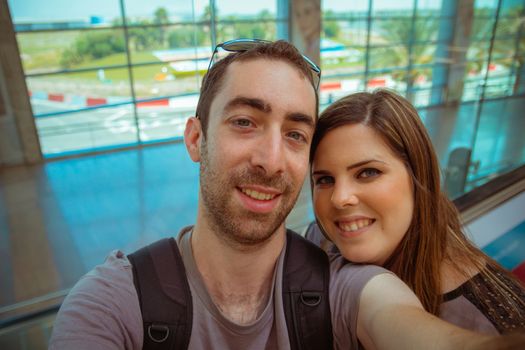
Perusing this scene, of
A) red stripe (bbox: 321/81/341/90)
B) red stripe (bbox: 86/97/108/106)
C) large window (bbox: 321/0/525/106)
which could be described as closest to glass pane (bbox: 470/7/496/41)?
large window (bbox: 321/0/525/106)

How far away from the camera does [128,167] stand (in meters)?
8.05

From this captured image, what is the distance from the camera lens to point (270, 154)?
4.79 feet

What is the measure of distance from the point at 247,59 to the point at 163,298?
1.00 meters

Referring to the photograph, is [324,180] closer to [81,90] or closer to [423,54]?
[81,90]

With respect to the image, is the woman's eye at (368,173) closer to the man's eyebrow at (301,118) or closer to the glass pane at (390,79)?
A: the man's eyebrow at (301,118)

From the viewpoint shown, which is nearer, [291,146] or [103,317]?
[103,317]

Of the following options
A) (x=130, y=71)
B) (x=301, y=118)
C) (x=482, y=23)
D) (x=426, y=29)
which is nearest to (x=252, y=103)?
(x=301, y=118)

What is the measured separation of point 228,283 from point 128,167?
701 centimetres

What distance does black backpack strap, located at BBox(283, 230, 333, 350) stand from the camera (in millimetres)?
1401

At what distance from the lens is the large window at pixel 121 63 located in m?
5.40

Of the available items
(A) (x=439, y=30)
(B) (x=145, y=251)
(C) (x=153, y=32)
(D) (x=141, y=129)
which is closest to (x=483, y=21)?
(A) (x=439, y=30)

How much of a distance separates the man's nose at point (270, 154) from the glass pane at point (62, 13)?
2926 millimetres

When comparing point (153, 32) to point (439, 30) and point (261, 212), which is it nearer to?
point (261, 212)

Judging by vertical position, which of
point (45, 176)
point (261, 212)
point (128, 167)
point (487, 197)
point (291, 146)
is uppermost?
point (291, 146)
